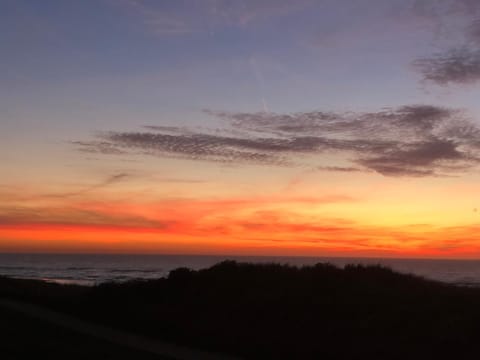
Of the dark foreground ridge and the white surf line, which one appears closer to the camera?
the dark foreground ridge

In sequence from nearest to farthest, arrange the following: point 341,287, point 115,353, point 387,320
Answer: point 115,353 < point 387,320 < point 341,287

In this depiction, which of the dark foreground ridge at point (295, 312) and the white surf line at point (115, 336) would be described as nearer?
the dark foreground ridge at point (295, 312)

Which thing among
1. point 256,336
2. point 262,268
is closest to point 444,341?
point 256,336

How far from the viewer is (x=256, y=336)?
53.9ft

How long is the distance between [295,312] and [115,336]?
17.2 ft

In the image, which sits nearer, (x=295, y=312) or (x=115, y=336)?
(x=115, y=336)

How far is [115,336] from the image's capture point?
57.1 ft

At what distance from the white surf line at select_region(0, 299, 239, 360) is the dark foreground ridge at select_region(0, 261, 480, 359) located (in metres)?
0.49

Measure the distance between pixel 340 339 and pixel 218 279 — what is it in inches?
373

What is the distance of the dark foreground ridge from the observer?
47.4 feet

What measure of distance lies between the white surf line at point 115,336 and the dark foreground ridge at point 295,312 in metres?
0.49

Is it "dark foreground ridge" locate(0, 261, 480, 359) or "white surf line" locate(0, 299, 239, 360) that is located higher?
"dark foreground ridge" locate(0, 261, 480, 359)

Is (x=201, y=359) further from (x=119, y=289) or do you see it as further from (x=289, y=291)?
(x=119, y=289)

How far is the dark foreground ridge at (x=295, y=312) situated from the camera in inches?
569
